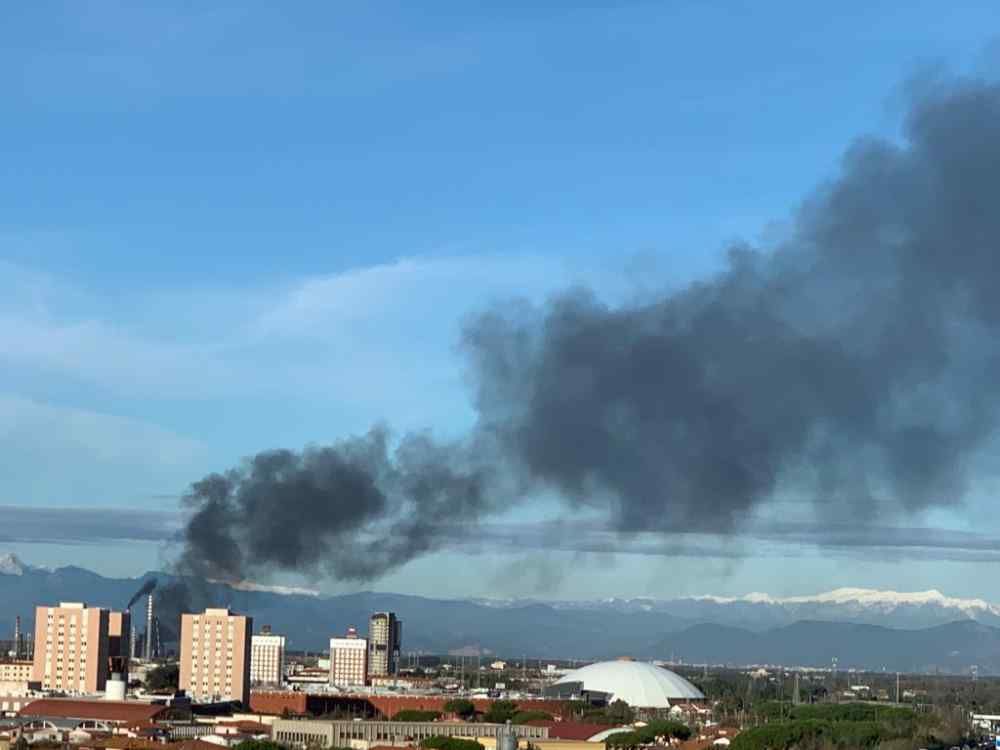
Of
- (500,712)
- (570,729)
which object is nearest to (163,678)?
(500,712)

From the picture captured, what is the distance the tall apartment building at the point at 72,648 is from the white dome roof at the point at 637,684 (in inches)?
1784

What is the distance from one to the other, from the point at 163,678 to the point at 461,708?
28.2m

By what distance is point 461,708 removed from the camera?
109 meters

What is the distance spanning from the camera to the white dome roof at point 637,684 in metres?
143

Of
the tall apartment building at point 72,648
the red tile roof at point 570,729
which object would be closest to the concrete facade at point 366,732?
the red tile roof at point 570,729

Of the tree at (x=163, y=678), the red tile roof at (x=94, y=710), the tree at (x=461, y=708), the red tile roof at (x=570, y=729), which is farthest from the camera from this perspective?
the tree at (x=163, y=678)

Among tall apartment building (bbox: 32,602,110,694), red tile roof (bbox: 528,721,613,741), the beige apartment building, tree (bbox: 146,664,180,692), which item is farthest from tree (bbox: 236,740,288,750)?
the beige apartment building

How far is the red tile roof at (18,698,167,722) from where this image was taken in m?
87.3

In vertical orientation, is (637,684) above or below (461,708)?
below

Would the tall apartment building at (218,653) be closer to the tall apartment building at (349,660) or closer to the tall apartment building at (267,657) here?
the tall apartment building at (267,657)

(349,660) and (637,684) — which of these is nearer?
(637,684)

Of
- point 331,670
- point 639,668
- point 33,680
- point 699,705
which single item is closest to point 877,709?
point 699,705

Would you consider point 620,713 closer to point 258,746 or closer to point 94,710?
point 94,710

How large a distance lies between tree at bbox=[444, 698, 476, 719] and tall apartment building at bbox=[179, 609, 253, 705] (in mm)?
14337
